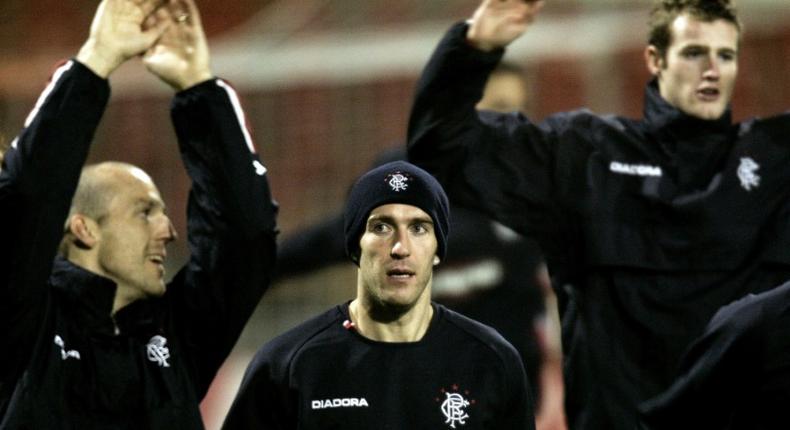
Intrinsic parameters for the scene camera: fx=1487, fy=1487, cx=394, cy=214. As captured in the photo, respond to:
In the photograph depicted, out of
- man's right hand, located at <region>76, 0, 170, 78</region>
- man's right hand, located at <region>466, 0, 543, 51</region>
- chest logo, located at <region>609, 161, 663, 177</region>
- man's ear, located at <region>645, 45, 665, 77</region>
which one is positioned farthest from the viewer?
man's ear, located at <region>645, 45, 665, 77</region>

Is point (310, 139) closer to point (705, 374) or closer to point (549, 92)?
point (549, 92)

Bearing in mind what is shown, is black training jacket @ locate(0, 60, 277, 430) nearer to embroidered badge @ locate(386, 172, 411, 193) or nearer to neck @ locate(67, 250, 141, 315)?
neck @ locate(67, 250, 141, 315)

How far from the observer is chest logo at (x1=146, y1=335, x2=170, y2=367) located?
4.11 m

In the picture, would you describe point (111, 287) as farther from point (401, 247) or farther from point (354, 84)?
point (354, 84)

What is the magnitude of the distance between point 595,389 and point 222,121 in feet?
4.84

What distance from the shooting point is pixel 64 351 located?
3.94 m

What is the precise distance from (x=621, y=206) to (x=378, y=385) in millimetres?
1456

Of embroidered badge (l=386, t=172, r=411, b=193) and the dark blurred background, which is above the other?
embroidered badge (l=386, t=172, r=411, b=193)

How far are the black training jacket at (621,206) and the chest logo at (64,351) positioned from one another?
134 centimetres

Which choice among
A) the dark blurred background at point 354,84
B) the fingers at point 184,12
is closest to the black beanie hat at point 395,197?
the fingers at point 184,12

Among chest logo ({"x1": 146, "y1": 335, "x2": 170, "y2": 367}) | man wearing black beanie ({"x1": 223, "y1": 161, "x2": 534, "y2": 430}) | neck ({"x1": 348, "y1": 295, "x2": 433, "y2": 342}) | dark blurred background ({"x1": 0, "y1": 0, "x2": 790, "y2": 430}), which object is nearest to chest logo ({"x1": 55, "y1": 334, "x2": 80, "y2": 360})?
chest logo ({"x1": 146, "y1": 335, "x2": 170, "y2": 367})

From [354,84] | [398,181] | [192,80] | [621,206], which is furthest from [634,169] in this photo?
[354,84]

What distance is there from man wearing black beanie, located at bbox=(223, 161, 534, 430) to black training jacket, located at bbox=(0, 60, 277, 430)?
50 cm

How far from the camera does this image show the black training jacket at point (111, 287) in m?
3.68
